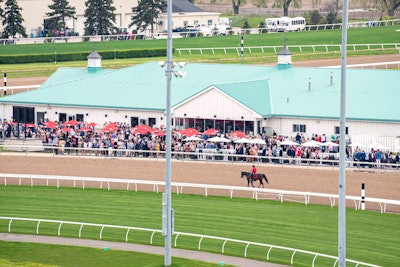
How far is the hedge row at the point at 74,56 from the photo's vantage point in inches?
2926

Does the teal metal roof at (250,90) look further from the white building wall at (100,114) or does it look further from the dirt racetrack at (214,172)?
the dirt racetrack at (214,172)

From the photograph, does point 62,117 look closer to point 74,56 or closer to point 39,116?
point 39,116

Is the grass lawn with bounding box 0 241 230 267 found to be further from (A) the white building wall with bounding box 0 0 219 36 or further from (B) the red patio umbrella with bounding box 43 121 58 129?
(A) the white building wall with bounding box 0 0 219 36

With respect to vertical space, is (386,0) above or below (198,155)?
above

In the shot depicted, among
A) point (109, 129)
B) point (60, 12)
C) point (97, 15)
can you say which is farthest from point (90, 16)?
point (109, 129)

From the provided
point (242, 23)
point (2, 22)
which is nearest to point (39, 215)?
point (2, 22)

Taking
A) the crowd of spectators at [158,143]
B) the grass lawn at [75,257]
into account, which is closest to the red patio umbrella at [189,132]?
the crowd of spectators at [158,143]

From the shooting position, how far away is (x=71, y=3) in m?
92.5

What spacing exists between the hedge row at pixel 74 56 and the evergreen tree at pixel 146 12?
13.4 metres

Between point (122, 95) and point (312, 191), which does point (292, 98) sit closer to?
point (122, 95)

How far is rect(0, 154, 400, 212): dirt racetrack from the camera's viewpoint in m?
40.6

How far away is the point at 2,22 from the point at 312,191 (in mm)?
47574

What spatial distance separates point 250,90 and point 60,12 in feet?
127

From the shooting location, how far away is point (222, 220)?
3619 cm
